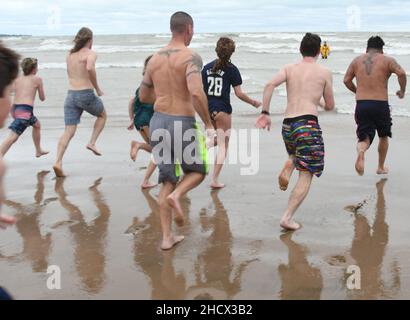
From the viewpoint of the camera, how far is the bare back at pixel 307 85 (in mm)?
4973

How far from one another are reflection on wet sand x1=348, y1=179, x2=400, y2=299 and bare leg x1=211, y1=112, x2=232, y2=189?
6.05 feet

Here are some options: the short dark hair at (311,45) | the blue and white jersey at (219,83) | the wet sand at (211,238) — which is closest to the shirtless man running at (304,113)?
the short dark hair at (311,45)

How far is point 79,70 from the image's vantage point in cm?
742

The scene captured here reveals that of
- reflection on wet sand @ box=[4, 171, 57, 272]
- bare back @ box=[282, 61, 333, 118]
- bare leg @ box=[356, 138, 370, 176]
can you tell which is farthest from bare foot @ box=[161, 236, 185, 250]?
bare leg @ box=[356, 138, 370, 176]

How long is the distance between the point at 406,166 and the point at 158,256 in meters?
4.43

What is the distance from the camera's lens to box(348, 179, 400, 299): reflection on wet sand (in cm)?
363

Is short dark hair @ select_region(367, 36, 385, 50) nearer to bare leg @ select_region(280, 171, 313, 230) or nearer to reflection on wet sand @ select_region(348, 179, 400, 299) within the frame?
reflection on wet sand @ select_region(348, 179, 400, 299)

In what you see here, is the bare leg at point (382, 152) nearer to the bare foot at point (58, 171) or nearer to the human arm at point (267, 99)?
the human arm at point (267, 99)

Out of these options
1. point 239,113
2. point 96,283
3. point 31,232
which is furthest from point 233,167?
point 239,113

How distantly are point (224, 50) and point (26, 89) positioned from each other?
312 centimetres

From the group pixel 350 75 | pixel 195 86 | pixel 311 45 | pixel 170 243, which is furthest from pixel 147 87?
pixel 350 75

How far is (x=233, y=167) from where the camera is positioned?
7.50 metres

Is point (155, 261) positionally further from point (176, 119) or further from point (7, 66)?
point (7, 66)
